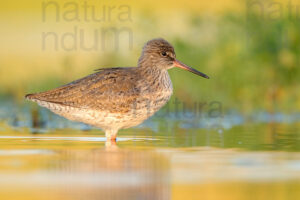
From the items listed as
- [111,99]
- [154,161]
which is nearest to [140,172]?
[154,161]

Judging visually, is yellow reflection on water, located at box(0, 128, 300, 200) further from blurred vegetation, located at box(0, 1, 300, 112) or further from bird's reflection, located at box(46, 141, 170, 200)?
blurred vegetation, located at box(0, 1, 300, 112)

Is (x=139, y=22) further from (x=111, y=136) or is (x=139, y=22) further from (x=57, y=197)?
(x=57, y=197)

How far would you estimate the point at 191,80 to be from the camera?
14.1 meters

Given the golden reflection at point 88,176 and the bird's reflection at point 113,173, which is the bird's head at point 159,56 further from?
the golden reflection at point 88,176

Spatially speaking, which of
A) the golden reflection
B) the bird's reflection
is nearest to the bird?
the bird's reflection

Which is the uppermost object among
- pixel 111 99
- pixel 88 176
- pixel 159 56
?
pixel 159 56

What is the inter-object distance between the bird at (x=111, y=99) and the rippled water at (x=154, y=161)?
0.33 metres

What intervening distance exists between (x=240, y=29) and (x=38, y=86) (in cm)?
488

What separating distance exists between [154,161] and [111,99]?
8.59 feet

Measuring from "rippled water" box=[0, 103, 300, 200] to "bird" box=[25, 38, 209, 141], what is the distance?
0.33 m

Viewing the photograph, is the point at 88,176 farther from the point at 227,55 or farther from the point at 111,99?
the point at 227,55

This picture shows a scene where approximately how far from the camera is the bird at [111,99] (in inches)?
389

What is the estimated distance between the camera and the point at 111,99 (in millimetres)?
9984

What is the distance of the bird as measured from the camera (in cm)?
989
